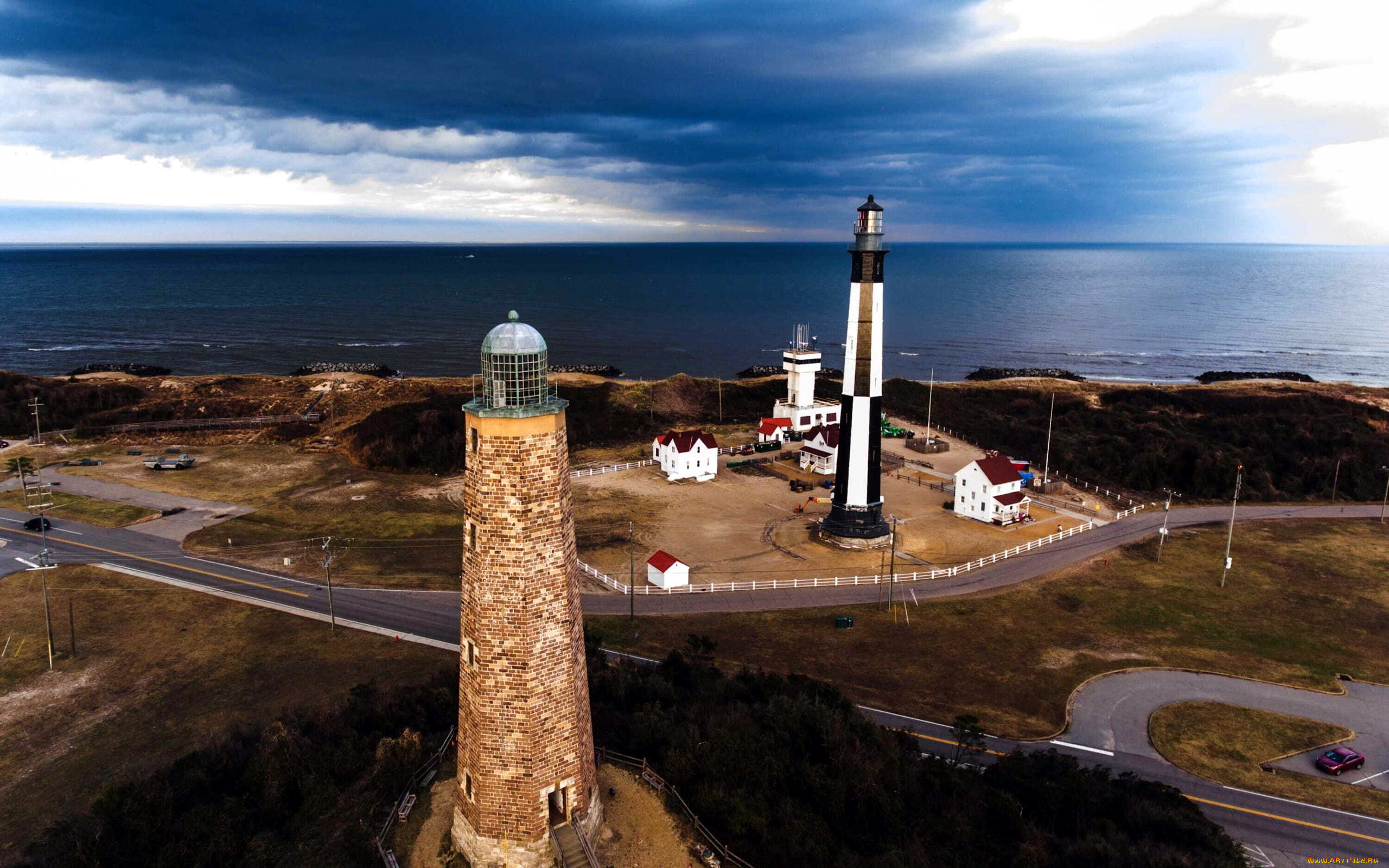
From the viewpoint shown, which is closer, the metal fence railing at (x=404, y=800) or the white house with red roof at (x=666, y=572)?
the metal fence railing at (x=404, y=800)

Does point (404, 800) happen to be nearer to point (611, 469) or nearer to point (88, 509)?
point (611, 469)

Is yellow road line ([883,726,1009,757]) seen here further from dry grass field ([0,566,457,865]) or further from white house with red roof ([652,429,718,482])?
white house with red roof ([652,429,718,482])

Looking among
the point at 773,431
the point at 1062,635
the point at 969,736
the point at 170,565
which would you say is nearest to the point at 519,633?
the point at 969,736

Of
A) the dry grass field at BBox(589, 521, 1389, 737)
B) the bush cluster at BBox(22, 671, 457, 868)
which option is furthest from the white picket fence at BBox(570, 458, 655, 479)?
the bush cluster at BBox(22, 671, 457, 868)

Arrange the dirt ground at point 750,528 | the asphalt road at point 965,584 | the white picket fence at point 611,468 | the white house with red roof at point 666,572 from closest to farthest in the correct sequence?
the asphalt road at point 965,584 → the white house with red roof at point 666,572 → the dirt ground at point 750,528 → the white picket fence at point 611,468

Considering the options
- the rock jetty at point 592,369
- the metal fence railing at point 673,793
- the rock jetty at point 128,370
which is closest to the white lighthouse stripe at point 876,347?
the metal fence railing at point 673,793

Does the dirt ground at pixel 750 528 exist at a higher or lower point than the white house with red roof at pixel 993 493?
lower

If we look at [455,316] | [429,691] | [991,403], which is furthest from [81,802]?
[455,316]

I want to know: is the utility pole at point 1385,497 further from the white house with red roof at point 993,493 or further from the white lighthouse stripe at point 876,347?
the white lighthouse stripe at point 876,347
